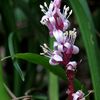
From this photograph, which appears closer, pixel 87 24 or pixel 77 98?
pixel 77 98

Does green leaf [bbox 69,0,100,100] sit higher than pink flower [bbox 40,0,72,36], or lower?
lower

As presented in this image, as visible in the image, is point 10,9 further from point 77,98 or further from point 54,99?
point 77,98

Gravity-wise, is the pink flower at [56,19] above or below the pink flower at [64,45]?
above

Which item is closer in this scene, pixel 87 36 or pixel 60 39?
pixel 60 39

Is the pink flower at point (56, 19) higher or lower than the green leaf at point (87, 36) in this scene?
higher

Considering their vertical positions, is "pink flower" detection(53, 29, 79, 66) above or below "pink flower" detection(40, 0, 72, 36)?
below

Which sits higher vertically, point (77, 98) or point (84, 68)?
point (77, 98)

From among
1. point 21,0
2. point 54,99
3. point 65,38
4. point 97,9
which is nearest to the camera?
point 65,38

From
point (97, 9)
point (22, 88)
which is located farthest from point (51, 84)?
point (97, 9)

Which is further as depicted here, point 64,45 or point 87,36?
point 87,36

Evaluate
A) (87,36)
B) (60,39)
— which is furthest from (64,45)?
(87,36)

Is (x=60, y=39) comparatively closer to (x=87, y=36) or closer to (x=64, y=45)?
(x=64, y=45)
